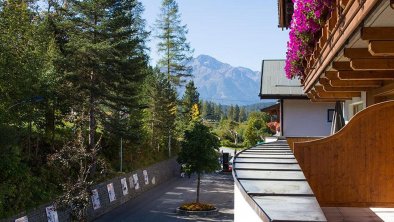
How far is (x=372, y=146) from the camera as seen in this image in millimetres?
6531

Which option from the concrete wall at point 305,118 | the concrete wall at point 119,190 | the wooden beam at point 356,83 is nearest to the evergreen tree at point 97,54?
the concrete wall at point 119,190

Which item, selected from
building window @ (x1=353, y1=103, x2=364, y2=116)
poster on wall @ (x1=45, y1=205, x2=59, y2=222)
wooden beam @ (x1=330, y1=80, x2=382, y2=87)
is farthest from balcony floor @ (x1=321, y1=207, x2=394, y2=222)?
poster on wall @ (x1=45, y1=205, x2=59, y2=222)

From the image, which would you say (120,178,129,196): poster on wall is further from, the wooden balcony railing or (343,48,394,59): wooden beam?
(343,48,394,59): wooden beam

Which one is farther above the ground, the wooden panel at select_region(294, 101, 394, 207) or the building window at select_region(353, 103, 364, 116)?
the building window at select_region(353, 103, 364, 116)

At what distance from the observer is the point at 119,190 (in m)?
31.8

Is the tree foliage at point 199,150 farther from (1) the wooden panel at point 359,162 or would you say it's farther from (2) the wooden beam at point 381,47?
(2) the wooden beam at point 381,47

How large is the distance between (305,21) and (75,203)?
56.8 feet

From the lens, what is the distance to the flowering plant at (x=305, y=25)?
229 inches

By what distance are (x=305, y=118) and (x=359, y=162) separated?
14007 mm

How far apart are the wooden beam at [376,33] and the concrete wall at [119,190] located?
55.8ft

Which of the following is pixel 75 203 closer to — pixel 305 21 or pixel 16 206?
pixel 16 206

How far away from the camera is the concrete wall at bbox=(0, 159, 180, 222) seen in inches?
810

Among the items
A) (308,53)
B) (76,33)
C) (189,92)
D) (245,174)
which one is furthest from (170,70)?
(245,174)

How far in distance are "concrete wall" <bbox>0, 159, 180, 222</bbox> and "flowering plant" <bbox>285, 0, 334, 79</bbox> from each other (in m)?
13.7
